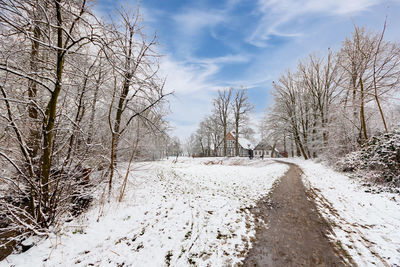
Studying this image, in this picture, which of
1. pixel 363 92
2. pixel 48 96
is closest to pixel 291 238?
pixel 48 96

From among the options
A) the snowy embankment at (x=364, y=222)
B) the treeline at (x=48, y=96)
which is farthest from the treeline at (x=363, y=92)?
the treeline at (x=48, y=96)

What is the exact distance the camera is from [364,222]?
364 cm

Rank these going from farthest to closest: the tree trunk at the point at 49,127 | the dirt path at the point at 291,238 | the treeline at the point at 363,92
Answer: the treeline at the point at 363,92 < the tree trunk at the point at 49,127 < the dirt path at the point at 291,238

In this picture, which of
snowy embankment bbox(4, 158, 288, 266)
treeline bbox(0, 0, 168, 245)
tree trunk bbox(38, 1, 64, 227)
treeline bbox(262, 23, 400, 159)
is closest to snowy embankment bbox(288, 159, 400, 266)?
snowy embankment bbox(4, 158, 288, 266)

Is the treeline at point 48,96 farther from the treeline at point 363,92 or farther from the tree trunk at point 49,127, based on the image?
the treeline at point 363,92

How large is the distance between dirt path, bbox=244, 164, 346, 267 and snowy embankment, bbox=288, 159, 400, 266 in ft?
0.89

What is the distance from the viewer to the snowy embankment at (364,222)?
8.49 feet

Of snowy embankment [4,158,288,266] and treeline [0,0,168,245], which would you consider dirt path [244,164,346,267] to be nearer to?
snowy embankment [4,158,288,266]

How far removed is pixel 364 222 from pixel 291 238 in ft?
6.76

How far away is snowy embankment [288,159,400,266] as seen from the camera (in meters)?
2.59

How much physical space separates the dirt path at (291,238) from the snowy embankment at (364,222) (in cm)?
27

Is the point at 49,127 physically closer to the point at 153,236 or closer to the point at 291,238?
the point at 153,236

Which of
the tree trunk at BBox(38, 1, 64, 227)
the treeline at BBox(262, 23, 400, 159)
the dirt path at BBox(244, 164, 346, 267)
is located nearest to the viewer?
the dirt path at BBox(244, 164, 346, 267)

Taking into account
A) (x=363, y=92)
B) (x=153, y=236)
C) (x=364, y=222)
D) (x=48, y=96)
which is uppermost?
(x=363, y=92)
